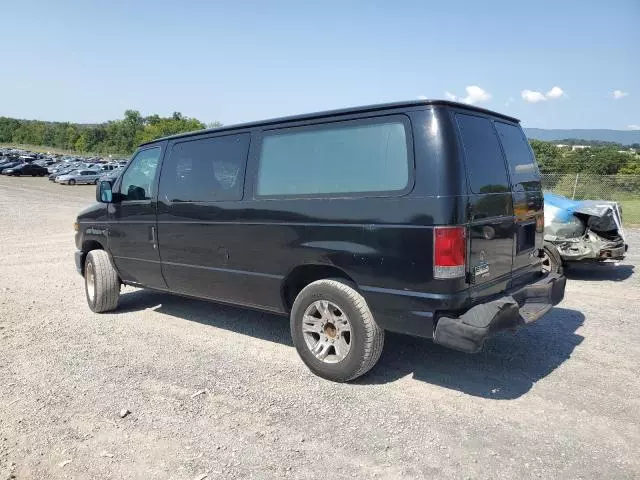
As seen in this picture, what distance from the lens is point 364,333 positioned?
388 centimetres

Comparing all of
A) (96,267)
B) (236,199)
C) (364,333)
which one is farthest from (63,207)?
(364,333)

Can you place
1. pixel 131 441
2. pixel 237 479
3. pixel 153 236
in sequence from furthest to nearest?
pixel 153 236 → pixel 131 441 → pixel 237 479

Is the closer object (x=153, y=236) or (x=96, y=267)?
(x=153, y=236)

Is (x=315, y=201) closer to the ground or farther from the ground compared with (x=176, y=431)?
farther from the ground

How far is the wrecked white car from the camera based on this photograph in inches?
301

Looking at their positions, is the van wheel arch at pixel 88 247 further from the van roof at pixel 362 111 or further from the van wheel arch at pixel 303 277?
the van wheel arch at pixel 303 277

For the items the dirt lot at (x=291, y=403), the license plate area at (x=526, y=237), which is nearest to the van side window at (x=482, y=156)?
the license plate area at (x=526, y=237)

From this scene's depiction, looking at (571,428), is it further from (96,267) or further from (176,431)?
(96,267)

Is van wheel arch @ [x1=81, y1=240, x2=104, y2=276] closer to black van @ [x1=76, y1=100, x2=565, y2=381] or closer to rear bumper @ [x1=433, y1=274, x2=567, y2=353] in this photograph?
black van @ [x1=76, y1=100, x2=565, y2=381]

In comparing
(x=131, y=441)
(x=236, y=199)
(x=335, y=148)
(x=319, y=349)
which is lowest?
(x=131, y=441)

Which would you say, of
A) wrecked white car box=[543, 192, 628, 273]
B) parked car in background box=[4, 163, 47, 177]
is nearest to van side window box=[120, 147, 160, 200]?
wrecked white car box=[543, 192, 628, 273]

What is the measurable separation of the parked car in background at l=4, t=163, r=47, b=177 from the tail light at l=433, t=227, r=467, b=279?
56152 millimetres

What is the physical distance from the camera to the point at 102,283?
20.4 feet

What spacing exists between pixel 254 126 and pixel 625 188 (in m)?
16.7
